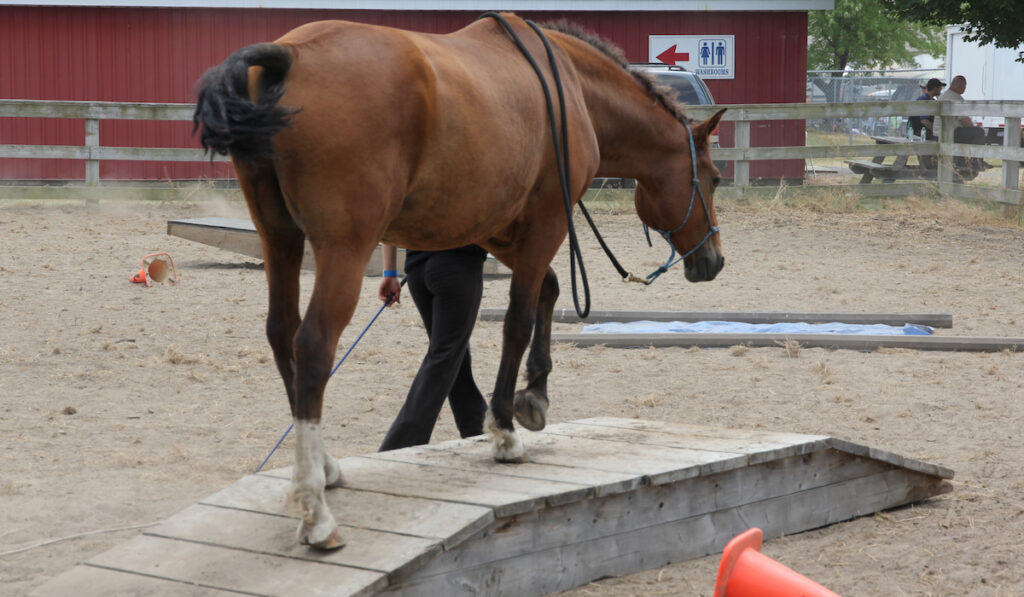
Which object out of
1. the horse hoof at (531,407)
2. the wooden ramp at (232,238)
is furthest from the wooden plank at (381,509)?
the wooden ramp at (232,238)

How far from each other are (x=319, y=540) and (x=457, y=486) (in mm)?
666

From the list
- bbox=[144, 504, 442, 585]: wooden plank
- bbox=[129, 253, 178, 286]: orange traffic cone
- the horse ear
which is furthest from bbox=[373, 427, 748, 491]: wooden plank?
bbox=[129, 253, 178, 286]: orange traffic cone

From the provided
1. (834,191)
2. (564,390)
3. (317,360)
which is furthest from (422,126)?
(834,191)

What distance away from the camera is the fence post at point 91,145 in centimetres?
1438

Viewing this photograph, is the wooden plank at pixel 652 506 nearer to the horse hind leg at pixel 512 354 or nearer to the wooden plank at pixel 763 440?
the wooden plank at pixel 763 440

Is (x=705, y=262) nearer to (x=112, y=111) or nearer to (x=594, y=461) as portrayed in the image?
(x=594, y=461)

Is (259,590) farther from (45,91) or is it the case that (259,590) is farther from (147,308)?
(45,91)

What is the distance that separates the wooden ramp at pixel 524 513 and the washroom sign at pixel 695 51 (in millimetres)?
14882

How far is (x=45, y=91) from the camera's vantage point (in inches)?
695

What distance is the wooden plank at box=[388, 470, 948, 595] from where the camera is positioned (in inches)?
129

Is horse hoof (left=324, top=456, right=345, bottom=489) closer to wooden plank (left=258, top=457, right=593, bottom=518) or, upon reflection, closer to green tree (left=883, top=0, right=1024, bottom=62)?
wooden plank (left=258, top=457, right=593, bottom=518)

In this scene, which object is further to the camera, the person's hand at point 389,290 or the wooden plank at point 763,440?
the person's hand at point 389,290

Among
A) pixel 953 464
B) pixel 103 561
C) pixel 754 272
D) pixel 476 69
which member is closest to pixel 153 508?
pixel 103 561

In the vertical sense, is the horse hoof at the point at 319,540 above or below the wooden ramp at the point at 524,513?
above
